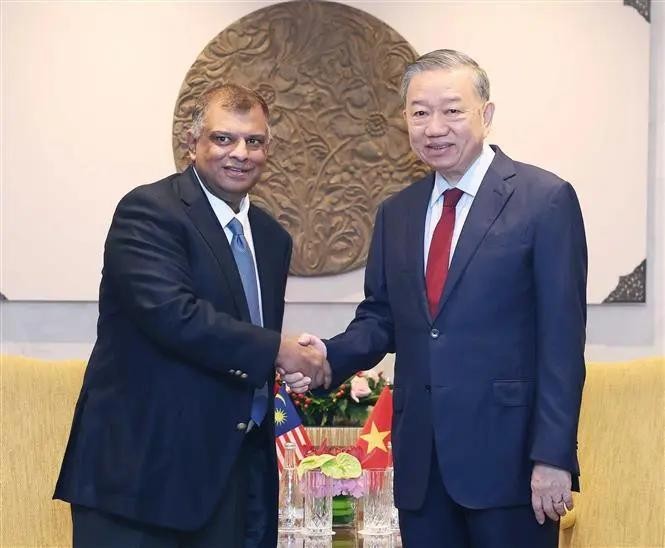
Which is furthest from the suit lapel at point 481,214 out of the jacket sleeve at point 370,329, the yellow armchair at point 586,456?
the yellow armchair at point 586,456

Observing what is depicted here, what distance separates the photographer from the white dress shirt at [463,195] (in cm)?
229

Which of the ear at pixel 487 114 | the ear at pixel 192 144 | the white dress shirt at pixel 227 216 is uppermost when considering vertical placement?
the ear at pixel 487 114

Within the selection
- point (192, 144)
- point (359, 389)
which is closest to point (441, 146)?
point (192, 144)

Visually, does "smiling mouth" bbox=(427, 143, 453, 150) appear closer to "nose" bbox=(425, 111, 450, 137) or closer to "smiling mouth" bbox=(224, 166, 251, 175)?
"nose" bbox=(425, 111, 450, 137)

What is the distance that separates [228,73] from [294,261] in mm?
804

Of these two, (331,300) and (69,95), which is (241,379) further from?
(69,95)

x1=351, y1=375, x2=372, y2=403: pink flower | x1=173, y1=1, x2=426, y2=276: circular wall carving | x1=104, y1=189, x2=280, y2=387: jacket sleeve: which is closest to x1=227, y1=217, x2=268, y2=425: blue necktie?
x1=104, y1=189, x2=280, y2=387: jacket sleeve

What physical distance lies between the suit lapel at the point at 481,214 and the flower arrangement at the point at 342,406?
56.7 inches

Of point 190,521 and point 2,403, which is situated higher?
point 2,403

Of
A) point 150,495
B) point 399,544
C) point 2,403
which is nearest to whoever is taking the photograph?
point 150,495

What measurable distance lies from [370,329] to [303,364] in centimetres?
19

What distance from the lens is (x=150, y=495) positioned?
2154 mm

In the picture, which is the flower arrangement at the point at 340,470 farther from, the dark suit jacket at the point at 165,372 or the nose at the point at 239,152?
the nose at the point at 239,152

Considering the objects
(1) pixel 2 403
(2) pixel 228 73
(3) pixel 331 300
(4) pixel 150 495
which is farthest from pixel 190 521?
(2) pixel 228 73
